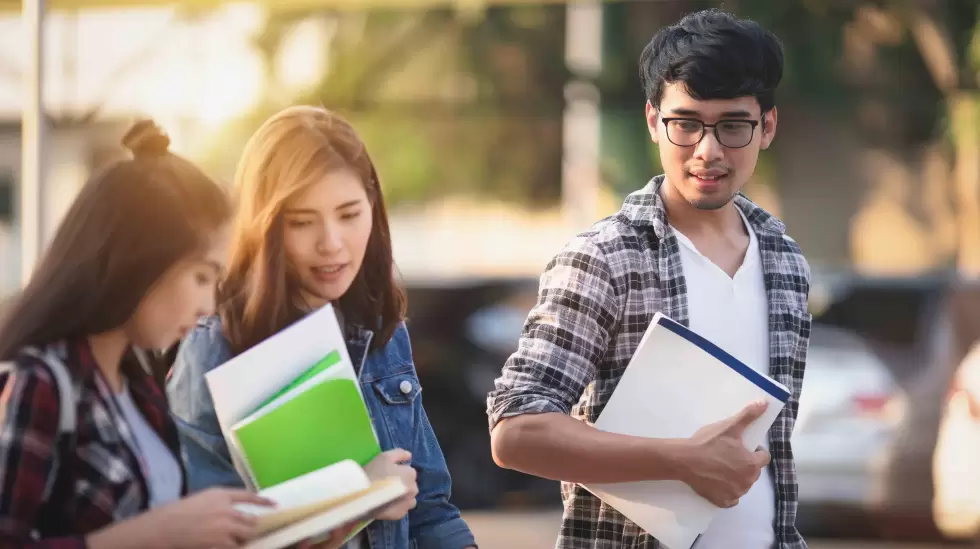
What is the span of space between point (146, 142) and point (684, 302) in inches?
37.1

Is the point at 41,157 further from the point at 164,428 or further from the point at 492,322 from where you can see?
the point at 492,322

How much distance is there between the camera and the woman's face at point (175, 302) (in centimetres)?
188

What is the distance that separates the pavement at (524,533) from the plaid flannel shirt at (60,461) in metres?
5.58

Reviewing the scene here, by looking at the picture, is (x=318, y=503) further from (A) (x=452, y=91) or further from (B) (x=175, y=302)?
(A) (x=452, y=91)

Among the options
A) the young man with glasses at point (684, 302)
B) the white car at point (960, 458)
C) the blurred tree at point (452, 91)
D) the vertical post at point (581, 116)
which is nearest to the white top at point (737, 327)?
the young man with glasses at point (684, 302)

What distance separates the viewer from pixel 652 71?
99.5 inches

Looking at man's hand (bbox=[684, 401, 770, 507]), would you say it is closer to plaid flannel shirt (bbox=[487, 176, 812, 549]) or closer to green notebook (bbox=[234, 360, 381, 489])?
plaid flannel shirt (bbox=[487, 176, 812, 549])

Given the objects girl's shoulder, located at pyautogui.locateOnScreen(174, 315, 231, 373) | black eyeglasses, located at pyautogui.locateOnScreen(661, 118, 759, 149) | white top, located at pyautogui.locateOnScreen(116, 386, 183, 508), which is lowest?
white top, located at pyautogui.locateOnScreen(116, 386, 183, 508)

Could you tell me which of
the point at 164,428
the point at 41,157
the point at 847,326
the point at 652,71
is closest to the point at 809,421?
the point at 847,326

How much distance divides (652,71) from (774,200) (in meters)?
12.7

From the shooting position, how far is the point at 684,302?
243 centimetres

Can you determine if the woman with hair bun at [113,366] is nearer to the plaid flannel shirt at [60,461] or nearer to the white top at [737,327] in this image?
the plaid flannel shirt at [60,461]

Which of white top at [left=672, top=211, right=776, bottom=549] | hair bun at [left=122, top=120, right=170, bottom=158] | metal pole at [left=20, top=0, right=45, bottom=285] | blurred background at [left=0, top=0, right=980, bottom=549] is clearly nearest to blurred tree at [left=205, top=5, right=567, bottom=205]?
blurred background at [left=0, top=0, right=980, bottom=549]

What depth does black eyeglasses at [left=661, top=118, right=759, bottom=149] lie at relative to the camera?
2.43 metres
